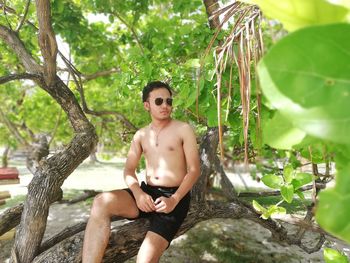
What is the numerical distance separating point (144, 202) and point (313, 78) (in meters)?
2.66

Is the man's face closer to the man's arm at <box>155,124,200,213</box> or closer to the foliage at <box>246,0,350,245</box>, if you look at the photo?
the man's arm at <box>155,124,200,213</box>

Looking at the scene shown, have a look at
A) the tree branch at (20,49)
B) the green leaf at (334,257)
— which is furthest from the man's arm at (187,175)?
the tree branch at (20,49)

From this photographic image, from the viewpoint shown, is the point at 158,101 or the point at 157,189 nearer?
the point at 158,101

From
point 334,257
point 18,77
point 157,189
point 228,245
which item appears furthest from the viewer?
point 228,245

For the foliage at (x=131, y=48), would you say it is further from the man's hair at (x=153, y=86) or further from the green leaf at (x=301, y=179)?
the green leaf at (x=301, y=179)

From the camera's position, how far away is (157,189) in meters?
3.12

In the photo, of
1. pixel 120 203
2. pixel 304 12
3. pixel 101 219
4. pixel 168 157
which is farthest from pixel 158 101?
pixel 304 12

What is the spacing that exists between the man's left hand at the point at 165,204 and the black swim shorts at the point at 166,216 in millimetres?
84

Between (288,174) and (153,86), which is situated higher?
(153,86)

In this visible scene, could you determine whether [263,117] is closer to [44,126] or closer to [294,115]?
[294,115]

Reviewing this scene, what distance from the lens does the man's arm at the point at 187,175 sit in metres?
2.85

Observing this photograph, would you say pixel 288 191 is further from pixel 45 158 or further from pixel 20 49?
pixel 20 49

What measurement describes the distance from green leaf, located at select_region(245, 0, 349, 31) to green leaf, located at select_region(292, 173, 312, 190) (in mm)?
1046

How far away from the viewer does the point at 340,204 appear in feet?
1.33
